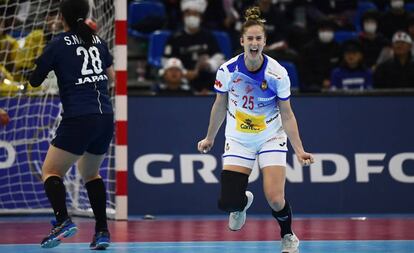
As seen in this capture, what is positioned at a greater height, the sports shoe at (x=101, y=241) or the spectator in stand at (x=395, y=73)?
the spectator in stand at (x=395, y=73)

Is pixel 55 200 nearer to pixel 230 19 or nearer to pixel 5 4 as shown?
pixel 5 4

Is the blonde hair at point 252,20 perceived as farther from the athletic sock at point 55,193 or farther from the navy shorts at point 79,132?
the athletic sock at point 55,193

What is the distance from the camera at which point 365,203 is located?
1273cm

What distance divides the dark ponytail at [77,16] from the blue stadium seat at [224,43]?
244 inches

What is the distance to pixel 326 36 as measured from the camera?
49.8 ft

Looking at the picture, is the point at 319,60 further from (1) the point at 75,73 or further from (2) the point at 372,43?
(1) the point at 75,73

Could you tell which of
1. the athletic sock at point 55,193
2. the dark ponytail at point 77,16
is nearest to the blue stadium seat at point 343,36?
the dark ponytail at point 77,16

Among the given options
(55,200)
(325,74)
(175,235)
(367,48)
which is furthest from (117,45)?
(367,48)

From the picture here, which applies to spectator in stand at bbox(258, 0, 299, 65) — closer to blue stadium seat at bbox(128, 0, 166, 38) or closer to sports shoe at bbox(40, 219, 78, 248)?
blue stadium seat at bbox(128, 0, 166, 38)

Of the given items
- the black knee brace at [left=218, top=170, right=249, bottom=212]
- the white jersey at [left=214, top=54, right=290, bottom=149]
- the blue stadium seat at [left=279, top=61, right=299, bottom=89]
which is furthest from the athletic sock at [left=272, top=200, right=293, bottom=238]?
Result: the blue stadium seat at [left=279, top=61, right=299, bottom=89]

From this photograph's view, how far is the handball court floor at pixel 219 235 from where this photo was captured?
9219 mm

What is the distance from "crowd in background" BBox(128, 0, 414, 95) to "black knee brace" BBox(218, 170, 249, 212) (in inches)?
178

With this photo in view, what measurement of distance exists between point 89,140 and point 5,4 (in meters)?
4.09

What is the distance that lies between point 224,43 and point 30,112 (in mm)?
3894
